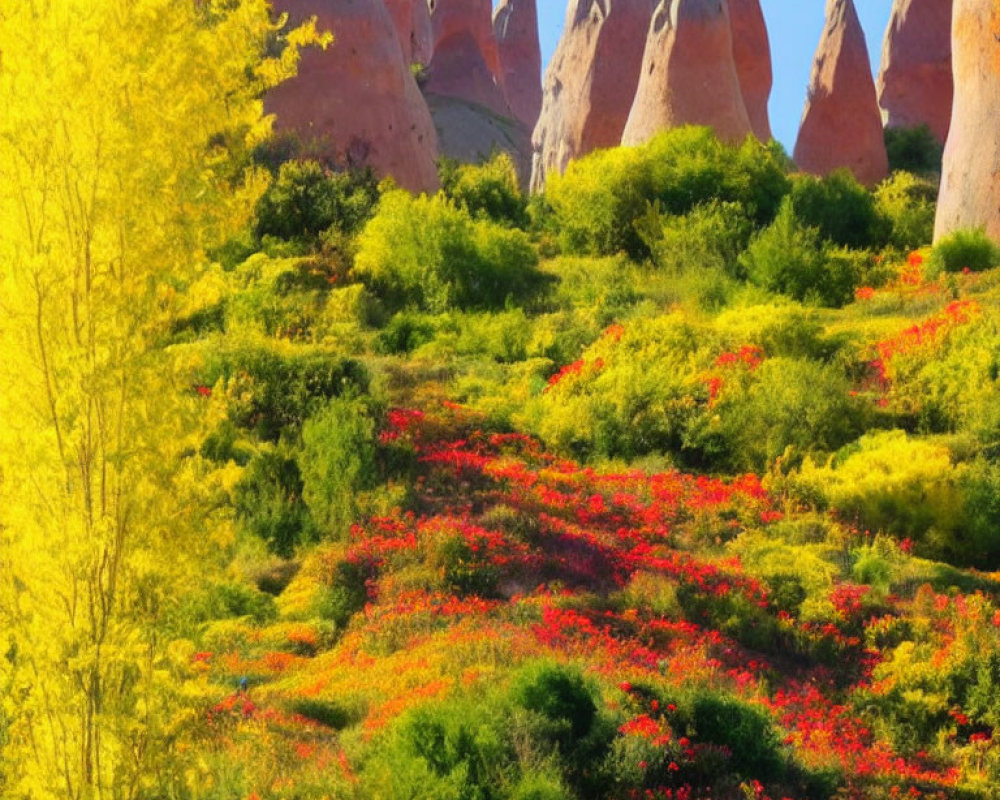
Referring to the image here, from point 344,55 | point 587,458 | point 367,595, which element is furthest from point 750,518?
point 344,55

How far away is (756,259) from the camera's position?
20422 millimetres

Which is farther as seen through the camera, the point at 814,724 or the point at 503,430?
the point at 503,430

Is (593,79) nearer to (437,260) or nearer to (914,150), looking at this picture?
(914,150)

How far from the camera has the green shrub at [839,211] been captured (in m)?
23.6

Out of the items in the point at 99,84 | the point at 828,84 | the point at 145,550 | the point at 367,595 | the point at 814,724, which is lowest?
the point at 814,724

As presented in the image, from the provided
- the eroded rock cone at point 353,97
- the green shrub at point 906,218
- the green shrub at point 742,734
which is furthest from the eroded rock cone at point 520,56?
the green shrub at point 742,734

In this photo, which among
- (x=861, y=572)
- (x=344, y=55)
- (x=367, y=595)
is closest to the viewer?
(x=367, y=595)

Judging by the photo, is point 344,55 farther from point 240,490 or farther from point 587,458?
point 240,490

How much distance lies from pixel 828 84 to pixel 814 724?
27228 millimetres

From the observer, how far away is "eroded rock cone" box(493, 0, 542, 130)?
55500 mm

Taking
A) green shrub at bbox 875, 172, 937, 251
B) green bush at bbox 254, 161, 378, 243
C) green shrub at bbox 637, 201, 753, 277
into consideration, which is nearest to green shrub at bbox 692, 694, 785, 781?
green shrub at bbox 637, 201, 753, 277

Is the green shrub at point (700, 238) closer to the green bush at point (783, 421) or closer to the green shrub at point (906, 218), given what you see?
the green shrub at point (906, 218)

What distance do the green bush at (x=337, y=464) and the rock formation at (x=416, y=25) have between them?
33.4 metres

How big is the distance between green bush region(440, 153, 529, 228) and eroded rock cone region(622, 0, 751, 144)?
8.81 ft
